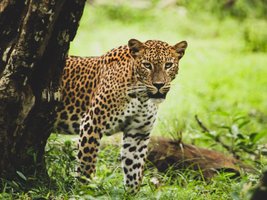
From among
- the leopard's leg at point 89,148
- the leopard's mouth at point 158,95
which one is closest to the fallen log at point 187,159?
the leopard's leg at point 89,148

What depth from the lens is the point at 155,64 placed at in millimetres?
7664

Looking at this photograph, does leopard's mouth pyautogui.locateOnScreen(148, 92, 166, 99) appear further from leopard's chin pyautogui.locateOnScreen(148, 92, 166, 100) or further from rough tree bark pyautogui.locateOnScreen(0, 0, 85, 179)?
rough tree bark pyautogui.locateOnScreen(0, 0, 85, 179)

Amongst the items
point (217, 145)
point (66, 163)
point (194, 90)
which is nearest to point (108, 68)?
point (66, 163)

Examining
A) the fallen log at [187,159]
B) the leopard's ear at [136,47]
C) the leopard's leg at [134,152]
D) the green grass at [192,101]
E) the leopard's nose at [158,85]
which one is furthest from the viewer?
the fallen log at [187,159]

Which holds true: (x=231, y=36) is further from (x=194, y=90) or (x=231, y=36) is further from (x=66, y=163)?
(x=66, y=163)

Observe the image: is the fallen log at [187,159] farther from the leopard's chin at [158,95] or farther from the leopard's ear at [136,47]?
the leopard's ear at [136,47]

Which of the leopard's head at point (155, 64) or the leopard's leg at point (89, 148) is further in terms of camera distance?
the leopard's leg at point (89, 148)

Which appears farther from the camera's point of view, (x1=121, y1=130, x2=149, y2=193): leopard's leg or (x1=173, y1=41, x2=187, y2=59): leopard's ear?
(x1=121, y1=130, x2=149, y2=193): leopard's leg

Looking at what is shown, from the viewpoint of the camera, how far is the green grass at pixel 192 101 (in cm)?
677

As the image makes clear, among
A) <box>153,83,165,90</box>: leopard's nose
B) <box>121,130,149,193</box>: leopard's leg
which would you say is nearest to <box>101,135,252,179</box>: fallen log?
<box>121,130,149,193</box>: leopard's leg

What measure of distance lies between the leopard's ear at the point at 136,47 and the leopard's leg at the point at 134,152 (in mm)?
908

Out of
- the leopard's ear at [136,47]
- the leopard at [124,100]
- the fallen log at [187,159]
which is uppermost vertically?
the leopard's ear at [136,47]

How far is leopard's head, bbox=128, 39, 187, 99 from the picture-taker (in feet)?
24.8

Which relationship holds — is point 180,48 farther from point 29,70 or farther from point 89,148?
point 29,70
